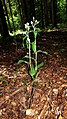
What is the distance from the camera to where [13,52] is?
234 inches

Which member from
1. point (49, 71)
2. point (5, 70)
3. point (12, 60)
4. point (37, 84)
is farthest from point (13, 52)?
point (37, 84)

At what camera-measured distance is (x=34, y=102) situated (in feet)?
11.0

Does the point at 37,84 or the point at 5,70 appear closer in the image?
the point at 37,84

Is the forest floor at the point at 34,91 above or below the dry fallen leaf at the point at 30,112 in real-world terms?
above

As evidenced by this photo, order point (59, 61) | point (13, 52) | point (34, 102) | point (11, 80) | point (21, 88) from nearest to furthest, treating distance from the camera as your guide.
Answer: point (34, 102), point (21, 88), point (11, 80), point (59, 61), point (13, 52)

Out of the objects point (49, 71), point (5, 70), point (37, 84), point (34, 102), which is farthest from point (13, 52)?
point (34, 102)

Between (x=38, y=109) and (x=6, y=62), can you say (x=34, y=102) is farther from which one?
(x=6, y=62)

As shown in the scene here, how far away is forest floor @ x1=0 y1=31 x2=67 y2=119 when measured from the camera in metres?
Answer: 3.13

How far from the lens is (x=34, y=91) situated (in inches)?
143

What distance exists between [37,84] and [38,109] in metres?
0.71

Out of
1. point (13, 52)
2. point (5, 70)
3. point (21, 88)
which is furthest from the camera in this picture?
point (13, 52)

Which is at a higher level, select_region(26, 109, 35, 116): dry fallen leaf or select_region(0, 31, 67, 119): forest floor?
select_region(0, 31, 67, 119): forest floor

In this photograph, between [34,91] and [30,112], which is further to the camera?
[34,91]

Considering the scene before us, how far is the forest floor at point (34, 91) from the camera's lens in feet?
10.3
